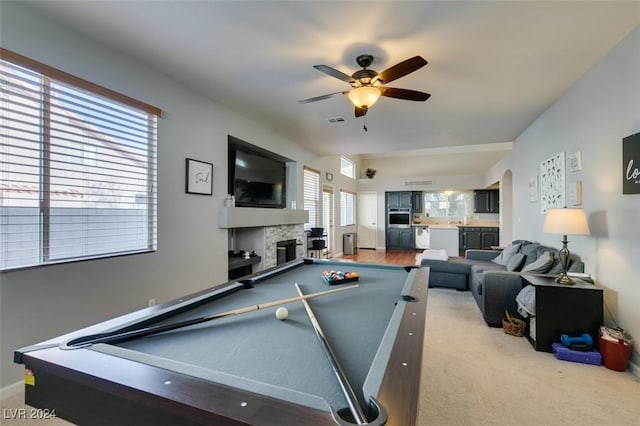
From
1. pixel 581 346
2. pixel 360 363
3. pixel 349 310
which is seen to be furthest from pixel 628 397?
pixel 360 363

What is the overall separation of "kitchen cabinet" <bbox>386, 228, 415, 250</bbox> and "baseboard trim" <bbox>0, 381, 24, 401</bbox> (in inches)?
352

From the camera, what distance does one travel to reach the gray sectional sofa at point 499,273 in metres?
3.01

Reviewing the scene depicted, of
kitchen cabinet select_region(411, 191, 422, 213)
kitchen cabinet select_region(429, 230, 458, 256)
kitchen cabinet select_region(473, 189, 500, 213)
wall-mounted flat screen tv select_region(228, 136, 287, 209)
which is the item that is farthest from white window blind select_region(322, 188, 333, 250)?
kitchen cabinet select_region(473, 189, 500, 213)

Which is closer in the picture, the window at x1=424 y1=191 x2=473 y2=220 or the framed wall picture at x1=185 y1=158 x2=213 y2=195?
the framed wall picture at x1=185 y1=158 x2=213 y2=195

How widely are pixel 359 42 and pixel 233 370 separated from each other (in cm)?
236

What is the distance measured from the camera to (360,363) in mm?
989

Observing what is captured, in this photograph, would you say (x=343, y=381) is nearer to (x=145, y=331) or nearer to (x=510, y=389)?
(x=145, y=331)

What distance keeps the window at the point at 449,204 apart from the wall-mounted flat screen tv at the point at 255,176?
6.09m

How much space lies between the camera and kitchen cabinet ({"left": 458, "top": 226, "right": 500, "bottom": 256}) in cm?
827

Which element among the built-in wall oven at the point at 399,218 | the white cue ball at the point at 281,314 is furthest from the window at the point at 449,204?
the white cue ball at the point at 281,314

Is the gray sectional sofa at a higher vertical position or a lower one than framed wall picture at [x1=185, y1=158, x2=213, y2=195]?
lower

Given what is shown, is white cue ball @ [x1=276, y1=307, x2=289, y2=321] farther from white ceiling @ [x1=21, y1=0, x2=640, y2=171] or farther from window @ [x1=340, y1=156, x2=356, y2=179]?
window @ [x1=340, y1=156, x2=356, y2=179]

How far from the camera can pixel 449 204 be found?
31.0 feet

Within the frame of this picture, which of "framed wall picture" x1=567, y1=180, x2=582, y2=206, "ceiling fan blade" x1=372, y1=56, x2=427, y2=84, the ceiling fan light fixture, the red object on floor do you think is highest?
"ceiling fan blade" x1=372, y1=56, x2=427, y2=84
